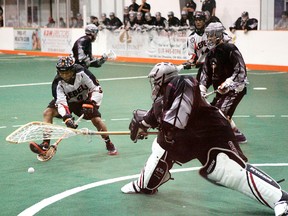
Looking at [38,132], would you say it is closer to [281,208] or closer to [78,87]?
[78,87]

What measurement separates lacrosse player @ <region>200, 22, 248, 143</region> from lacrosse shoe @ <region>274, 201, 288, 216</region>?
130 inches

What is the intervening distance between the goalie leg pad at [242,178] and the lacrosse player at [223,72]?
10.1ft

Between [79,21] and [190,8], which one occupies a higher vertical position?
[190,8]

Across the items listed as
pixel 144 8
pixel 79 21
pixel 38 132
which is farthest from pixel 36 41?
pixel 38 132

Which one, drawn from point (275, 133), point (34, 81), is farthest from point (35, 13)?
point (275, 133)

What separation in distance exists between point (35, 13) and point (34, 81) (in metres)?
15.5

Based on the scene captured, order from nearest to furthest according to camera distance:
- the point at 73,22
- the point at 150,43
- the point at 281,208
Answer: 1. the point at 281,208
2. the point at 150,43
3. the point at 73,22

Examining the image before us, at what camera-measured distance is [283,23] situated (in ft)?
64.7

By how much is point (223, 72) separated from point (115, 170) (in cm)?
221

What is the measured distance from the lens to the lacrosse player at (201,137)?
18.0ft

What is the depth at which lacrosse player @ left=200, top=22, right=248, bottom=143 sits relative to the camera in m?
8.76

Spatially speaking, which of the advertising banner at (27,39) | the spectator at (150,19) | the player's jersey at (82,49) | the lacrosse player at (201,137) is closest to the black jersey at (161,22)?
the spectator at (150,19)

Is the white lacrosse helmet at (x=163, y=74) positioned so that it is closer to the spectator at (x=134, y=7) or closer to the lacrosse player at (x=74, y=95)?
the lacrosse player at (x=74, y=95)

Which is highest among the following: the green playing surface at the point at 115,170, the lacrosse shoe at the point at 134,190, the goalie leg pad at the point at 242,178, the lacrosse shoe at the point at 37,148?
the goalie leg pad at the point at 242,178
